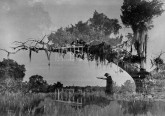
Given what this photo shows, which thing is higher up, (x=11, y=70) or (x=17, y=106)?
(x=11, y=70)

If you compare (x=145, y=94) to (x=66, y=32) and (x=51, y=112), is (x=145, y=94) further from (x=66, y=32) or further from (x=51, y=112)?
(x=51, y=112)

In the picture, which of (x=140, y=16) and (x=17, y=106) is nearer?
(x=17, y=106)

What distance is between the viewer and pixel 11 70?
31.5 m

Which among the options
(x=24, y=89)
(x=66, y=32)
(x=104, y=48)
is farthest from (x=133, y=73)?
(x=24, y=89)

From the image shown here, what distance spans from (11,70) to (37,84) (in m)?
3.56

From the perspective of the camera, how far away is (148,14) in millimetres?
30250

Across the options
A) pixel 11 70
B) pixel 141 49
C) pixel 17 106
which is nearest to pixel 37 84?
pixel 11 70

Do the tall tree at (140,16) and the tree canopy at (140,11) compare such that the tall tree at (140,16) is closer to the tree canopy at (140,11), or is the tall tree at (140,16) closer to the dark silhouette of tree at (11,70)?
the tree canopy at (140,11)

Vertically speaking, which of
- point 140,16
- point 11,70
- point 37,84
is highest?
point 140,16

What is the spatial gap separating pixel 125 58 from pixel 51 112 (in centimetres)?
2029

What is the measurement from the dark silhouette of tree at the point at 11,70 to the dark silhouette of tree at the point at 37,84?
1627 mm

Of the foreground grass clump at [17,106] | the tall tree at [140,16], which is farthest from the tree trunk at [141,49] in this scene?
the foreground grass clump at [17,106]

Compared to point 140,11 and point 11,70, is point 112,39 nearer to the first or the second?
point 140,11

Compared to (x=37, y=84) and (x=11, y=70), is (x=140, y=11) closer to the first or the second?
(x=37, y=84)
